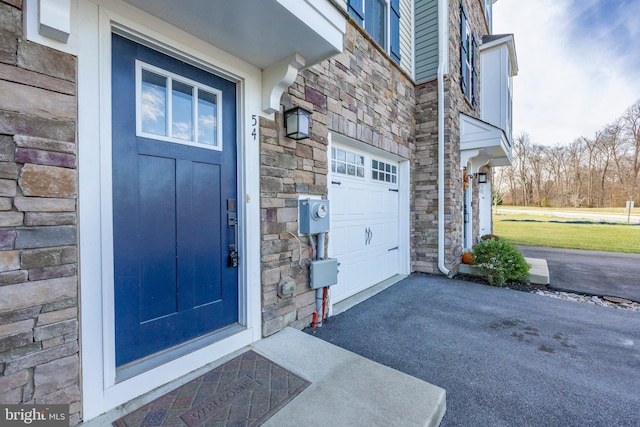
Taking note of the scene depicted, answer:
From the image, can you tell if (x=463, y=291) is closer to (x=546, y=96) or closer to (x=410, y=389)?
(x=410, y=389)

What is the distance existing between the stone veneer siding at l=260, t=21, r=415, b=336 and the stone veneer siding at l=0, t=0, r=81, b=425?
1317 mm

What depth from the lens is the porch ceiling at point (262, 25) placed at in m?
1.72

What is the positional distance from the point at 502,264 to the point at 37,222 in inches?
229

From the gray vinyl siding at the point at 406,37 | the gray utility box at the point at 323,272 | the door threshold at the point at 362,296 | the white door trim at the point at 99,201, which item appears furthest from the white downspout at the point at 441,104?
the white door trim at the point at 99,201

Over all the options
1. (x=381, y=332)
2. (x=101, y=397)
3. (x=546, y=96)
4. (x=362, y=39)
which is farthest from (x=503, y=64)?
(x=546, y=96)

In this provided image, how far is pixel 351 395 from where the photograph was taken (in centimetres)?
174

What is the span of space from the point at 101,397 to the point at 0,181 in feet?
4.32

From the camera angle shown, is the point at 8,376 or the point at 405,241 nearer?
the point at 8,376

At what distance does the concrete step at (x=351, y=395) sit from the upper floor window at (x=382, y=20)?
433 centimetres

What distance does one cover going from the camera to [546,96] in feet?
75.7

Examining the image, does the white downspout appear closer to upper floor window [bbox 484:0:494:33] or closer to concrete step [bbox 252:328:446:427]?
concrete step [bbox 252:328:446:427]

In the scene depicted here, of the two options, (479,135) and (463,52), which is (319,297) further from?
(463,52)

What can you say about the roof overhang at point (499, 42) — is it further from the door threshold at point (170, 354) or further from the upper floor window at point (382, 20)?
the door threshold at point (170, 354)

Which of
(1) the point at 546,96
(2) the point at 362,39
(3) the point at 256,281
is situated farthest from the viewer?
(1) the point at 546,96
